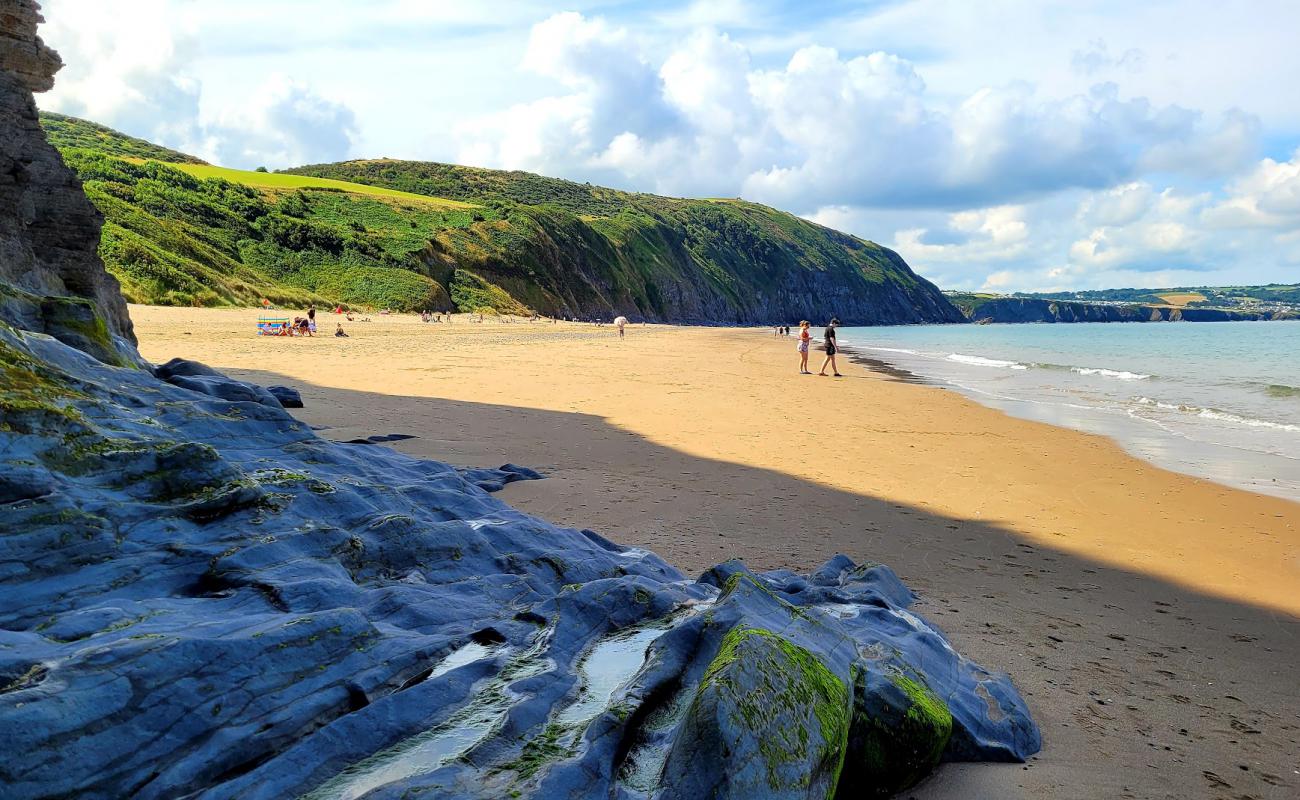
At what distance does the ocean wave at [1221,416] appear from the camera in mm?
16000

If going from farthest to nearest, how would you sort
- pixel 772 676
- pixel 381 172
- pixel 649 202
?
pixel 649 202
pixel 381 172
pixel 772 676

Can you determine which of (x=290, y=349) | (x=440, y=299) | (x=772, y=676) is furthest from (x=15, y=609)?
(x=440, y=299)

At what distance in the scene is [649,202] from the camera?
485 feet

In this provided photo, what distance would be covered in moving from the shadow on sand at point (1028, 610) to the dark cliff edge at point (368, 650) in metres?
0.38

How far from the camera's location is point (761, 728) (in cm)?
251

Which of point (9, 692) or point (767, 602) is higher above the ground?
point (9, 692)

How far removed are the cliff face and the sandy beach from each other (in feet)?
10.2

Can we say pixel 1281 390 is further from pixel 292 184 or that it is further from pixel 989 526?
pixel 292 184

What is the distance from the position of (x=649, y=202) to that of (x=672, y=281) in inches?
1946

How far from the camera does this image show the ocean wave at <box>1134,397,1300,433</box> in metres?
16.0

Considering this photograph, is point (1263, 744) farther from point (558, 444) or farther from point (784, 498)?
point (558, 444)

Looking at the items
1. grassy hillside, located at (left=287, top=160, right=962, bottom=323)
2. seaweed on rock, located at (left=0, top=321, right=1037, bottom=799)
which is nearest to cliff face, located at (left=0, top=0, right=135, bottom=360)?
seaweed on rock, located at (left=0, top=321, right=1037, bottom=799)

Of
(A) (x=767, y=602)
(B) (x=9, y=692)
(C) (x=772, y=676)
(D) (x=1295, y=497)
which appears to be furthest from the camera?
(D) (x=1295, y=497)

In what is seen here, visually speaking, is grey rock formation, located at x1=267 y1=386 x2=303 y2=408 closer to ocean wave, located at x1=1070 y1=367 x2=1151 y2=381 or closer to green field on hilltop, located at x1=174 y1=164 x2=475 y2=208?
ocean wave, located at x1=1070 y1=367 x2=1151 y2=381
